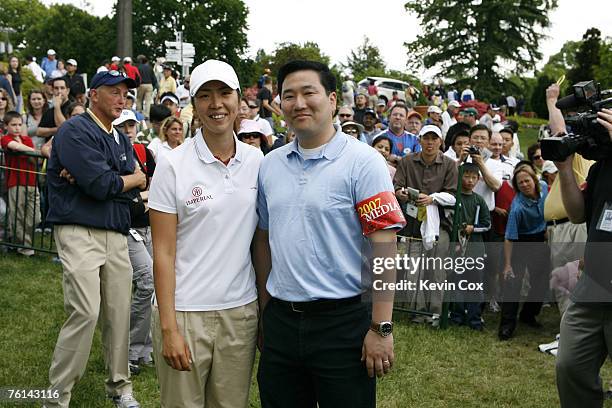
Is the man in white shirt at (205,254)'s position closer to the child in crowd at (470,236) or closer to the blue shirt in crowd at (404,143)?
the child in crowd at (470,236)

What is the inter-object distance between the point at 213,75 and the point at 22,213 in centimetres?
664

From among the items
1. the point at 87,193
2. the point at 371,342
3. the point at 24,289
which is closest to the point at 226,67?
the point at 371,342

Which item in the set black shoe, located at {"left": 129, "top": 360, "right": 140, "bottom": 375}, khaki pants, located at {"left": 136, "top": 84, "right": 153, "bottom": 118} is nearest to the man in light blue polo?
black shoe, located at {"left": 129, "top": 360, "right": 140, "bottom": 375}

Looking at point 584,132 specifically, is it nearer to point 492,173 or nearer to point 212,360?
point 212,360

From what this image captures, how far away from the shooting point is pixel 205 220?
2.91m

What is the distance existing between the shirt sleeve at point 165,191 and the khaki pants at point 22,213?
19.9 feet

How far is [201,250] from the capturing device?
293 cm

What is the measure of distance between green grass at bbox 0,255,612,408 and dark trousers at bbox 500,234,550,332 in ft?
0.89

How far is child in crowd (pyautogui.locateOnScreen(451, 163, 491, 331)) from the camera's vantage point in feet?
23.2

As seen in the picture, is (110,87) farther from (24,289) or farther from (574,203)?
(24,289)

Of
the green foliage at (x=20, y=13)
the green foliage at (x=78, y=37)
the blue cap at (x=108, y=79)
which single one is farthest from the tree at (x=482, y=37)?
the green foliage at (x=20, y=13)

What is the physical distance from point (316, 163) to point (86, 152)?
1.96 metres

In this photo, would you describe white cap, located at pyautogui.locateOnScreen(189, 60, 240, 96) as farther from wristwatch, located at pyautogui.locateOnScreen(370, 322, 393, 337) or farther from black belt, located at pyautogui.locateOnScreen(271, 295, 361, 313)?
wristwatch, located at pyautogui.locateOnScreen(370, 322, 393, 337)

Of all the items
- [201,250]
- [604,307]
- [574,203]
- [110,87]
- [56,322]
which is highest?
[110,87]
